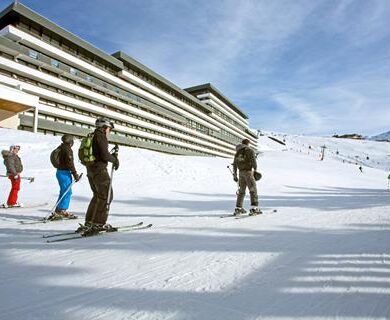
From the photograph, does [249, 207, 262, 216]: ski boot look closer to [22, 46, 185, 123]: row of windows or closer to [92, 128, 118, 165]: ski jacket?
[92, 128, 118, 165]: ski jacket

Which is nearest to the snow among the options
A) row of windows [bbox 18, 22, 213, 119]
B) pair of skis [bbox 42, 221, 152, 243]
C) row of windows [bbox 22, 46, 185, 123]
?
pair of skis [bbox 42, 221, 152, 243]

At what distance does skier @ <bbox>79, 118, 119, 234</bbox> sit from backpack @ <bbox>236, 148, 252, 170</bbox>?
3727 mm

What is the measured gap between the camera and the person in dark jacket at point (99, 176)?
5.43 metres

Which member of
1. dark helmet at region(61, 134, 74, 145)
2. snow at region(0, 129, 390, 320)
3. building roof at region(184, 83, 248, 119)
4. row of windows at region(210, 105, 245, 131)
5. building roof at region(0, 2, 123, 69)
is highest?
building roof at region(184, 83, 248, 119)

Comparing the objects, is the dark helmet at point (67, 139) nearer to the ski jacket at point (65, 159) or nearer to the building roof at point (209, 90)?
the ski jacket at point (65, 159)

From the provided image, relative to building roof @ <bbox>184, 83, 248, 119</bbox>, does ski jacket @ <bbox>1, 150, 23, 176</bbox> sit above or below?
below

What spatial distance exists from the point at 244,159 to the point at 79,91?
1761 inches

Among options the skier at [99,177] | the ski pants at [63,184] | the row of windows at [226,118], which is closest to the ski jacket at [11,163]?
the ski pants at [63,184]

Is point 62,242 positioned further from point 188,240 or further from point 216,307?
point 216,307

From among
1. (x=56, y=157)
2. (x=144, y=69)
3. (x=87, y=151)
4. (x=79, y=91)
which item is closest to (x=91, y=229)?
(x=87, y=151)

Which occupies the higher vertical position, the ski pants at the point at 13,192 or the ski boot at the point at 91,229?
the ski pants at the point at 13,192

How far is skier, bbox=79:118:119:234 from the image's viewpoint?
543 cm

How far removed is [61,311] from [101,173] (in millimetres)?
3161

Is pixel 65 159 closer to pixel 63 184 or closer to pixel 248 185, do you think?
pixel 63 184
